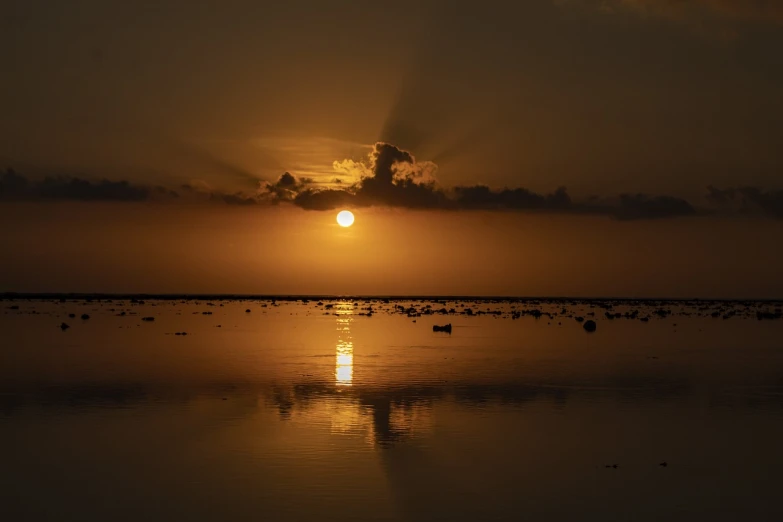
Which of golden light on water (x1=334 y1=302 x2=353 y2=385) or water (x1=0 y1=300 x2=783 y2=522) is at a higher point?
golden light on water (x1=334 y1=302 x2=353 y2=385)

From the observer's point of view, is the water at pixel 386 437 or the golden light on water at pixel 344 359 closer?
the water at pixel 386 437

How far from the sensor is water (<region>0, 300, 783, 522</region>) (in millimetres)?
16828

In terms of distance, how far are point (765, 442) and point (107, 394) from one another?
2100cm

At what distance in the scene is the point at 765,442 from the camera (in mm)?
23094

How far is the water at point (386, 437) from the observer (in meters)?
16.8

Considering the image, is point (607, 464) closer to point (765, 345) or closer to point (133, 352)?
point (133, 352)

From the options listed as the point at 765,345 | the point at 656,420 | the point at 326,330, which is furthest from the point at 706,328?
the point at 656,420

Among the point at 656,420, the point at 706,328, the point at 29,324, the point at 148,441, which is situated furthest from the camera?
the point at 706,328

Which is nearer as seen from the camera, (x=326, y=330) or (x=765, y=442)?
(x=765, y=442)

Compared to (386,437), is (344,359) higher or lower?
higher

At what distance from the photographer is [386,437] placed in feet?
75.6

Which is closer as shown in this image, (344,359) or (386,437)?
(386,437)

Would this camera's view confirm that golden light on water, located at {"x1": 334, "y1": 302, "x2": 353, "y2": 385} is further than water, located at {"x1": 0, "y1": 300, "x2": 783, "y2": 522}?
Yes

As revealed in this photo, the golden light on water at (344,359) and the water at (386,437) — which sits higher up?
the golden light on water at (344,359)
